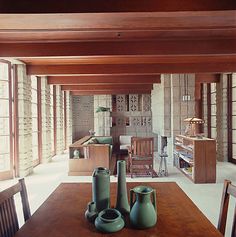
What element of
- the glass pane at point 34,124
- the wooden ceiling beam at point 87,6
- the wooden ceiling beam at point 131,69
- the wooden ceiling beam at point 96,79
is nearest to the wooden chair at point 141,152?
the wooden ceiling beam at point 131,69

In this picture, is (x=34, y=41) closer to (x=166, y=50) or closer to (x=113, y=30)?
(x=113, y=30)

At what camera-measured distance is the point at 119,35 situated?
4125mm

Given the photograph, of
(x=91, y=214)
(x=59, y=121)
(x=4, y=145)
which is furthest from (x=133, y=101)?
(x=91, y=214)

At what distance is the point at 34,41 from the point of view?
443cm

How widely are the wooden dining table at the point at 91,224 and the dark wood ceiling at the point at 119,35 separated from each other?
1.89 meters

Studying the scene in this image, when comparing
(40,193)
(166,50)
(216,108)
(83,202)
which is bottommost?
(40,193)

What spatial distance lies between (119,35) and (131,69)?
205cm

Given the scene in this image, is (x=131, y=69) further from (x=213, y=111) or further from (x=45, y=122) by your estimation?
(x=213, y=111)

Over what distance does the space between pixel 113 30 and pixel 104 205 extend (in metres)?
2.82

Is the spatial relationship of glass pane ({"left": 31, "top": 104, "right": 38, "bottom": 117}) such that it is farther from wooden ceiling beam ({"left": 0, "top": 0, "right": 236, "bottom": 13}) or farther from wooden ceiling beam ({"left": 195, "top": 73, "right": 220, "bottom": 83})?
wooden ceiling beam ({"left": 0, "top": 0, "right": 236, "bottom": 13})

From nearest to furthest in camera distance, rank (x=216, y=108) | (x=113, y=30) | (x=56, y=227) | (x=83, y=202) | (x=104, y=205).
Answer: (x=56, y=227), (x=104, y=205), (x=83, y=202), (x=113, y=30), (x=216, y=108)

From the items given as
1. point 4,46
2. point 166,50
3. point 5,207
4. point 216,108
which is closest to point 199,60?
point 166,50

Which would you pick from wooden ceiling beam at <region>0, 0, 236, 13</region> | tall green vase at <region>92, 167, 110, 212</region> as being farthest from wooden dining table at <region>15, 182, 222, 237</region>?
wooden ceiling beam at <region>0, 0, 236, 13</region>

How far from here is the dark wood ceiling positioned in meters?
2.76
